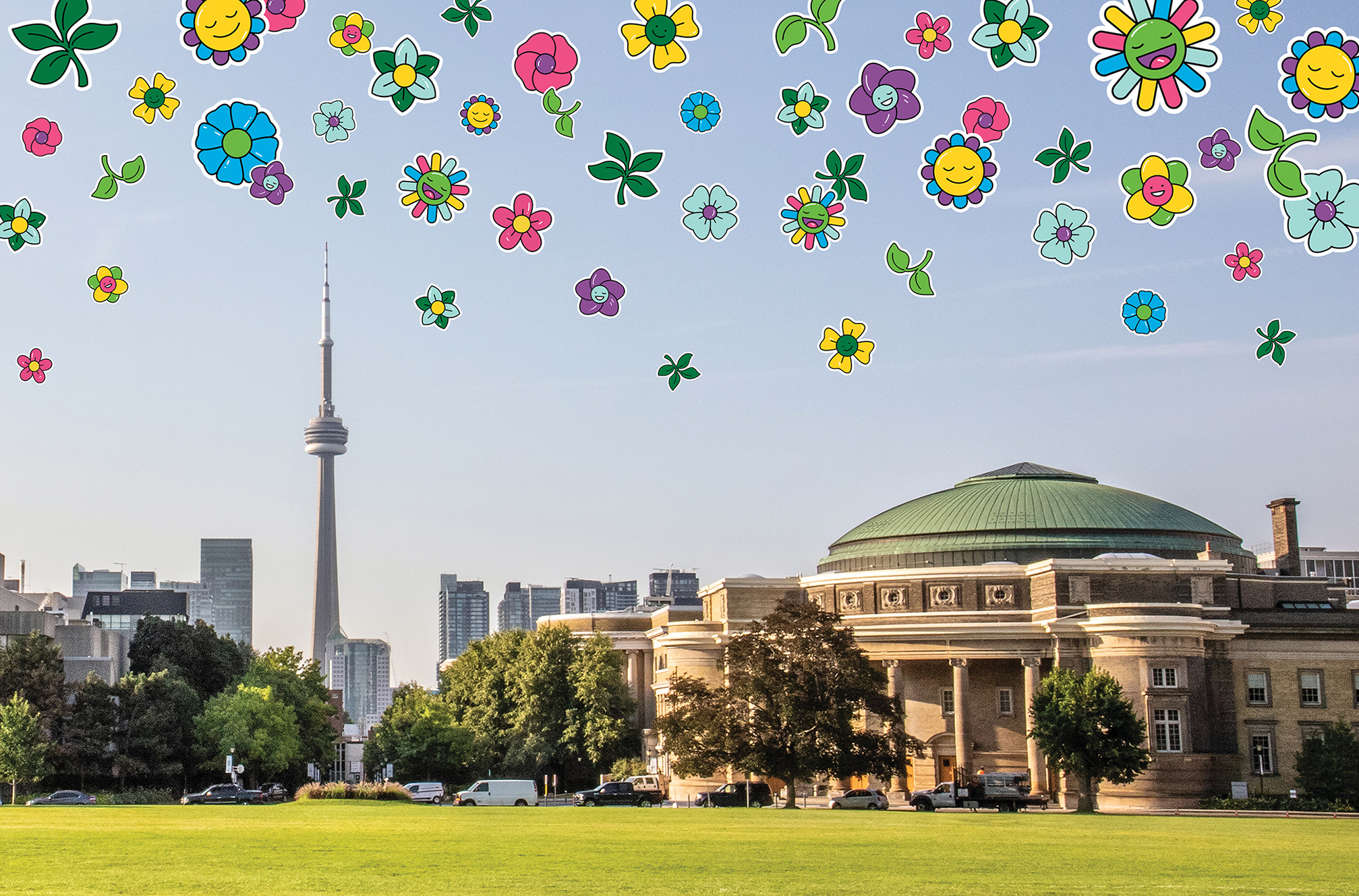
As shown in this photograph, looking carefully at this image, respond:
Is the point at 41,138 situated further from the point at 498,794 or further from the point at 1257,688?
the point at 1257,688

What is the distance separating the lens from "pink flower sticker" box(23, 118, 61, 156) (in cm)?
1711

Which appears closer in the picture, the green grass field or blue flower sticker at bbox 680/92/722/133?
blue flower sticker at bbox 680/92/722/133

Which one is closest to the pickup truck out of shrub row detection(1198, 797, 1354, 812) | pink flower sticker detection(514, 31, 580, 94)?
shrub row detection(1198, 797, 1354, 812)

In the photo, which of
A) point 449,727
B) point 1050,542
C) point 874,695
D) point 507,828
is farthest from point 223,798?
point 1050,542

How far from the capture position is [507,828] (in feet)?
141

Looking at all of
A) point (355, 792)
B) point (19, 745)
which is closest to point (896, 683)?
point (355, 792)

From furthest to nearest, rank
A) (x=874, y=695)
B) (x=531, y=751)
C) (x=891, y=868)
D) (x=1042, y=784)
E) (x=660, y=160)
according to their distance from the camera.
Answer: (x=531, y=751)
(x=1042, y=784)
(x=874, y=695)
(x=891, y=868)
(x=660, y=160)

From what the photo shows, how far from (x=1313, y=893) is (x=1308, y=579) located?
77.6 meters

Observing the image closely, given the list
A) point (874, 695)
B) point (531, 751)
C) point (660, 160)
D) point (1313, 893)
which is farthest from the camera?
point (531, 751)

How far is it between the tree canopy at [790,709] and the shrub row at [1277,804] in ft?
73.1

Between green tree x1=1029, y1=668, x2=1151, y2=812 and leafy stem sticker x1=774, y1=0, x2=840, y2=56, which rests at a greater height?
leafy stem sticker x1=774, y1=0, x2=840, y2=56

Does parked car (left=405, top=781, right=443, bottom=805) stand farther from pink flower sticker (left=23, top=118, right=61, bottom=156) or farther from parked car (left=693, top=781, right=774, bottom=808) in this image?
pink flower sticker (left=23, top=118, right=61, bottom=156)

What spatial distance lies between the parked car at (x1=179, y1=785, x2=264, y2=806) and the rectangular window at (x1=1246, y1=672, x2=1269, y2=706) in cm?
5659

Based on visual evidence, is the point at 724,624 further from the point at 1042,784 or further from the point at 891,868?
the point at 891,868
